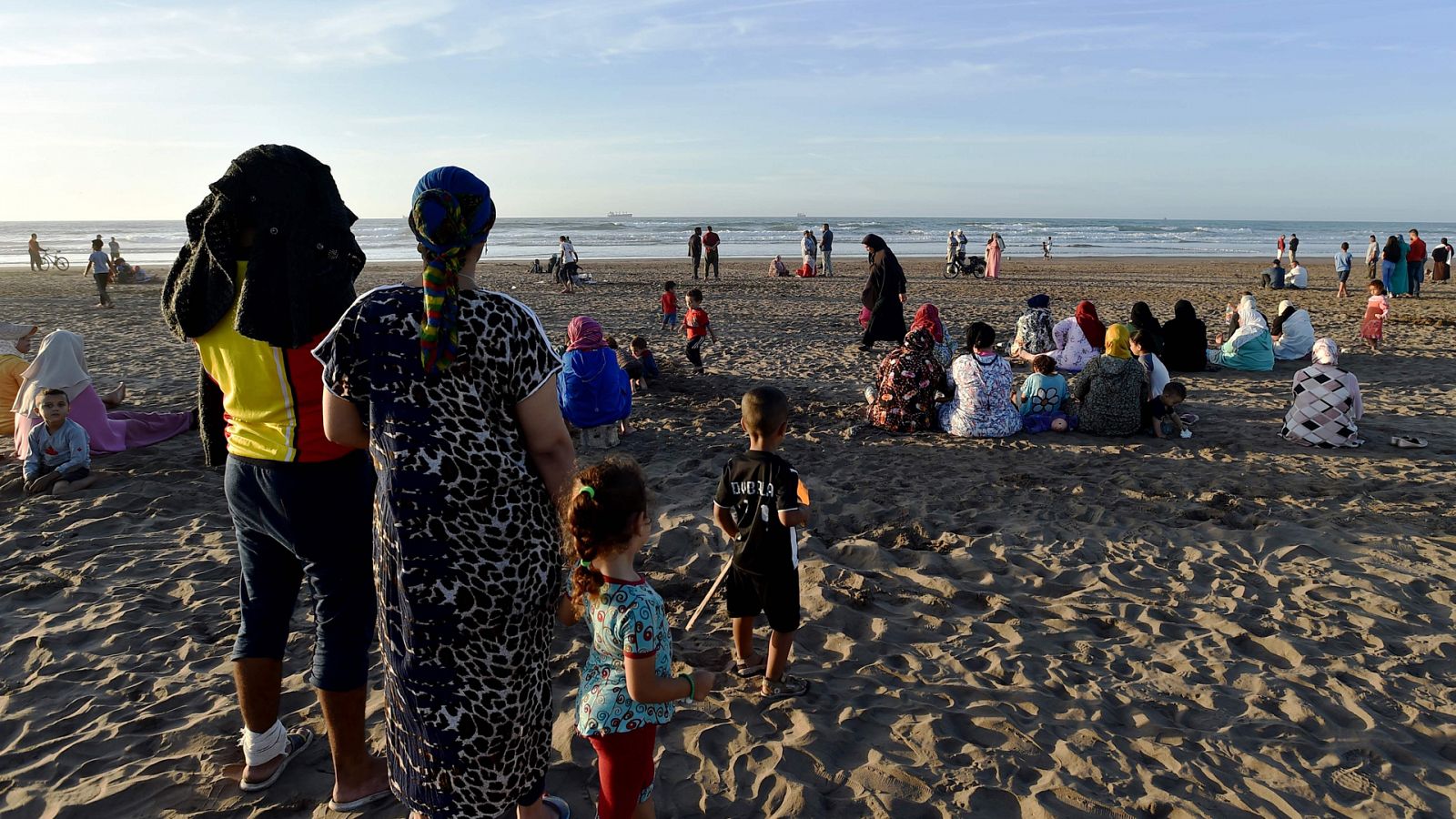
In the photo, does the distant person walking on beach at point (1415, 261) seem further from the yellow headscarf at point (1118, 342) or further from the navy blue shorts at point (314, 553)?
the navy blue shorts at point (314, 553)

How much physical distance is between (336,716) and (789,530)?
5.77 ft

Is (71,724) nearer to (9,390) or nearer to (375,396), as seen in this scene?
(375,396)

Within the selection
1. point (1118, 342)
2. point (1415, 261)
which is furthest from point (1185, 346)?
point (1415, 261)

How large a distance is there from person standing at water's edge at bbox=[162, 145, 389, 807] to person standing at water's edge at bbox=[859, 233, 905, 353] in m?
9.52

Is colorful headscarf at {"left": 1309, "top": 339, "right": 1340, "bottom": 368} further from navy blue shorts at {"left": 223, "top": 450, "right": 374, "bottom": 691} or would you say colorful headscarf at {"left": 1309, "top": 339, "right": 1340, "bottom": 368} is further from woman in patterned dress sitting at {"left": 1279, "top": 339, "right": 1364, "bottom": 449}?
navy blue shorts at {"left": 223, "top": 450, "right": 374, "bottom": 691}

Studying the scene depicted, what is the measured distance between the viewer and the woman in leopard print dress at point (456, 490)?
76.9 inches

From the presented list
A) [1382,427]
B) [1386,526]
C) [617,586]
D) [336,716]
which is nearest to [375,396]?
[617,586]

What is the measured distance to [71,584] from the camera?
4543 millimetres

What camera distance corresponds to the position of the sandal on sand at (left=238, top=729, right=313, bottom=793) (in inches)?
114

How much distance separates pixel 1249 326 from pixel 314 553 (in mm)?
11119

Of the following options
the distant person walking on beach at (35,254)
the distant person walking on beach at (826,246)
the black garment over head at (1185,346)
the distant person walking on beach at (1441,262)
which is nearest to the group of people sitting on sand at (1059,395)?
the black garment over head at (1185,346)

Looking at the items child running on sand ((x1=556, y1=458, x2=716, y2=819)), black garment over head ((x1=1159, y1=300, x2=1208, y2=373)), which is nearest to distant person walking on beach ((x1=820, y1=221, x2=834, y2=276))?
black garment over head ((x1=1159, y1=300, x2=1208, y2=373))

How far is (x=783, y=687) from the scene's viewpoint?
354 cm

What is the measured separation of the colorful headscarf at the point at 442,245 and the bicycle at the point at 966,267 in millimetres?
23559
